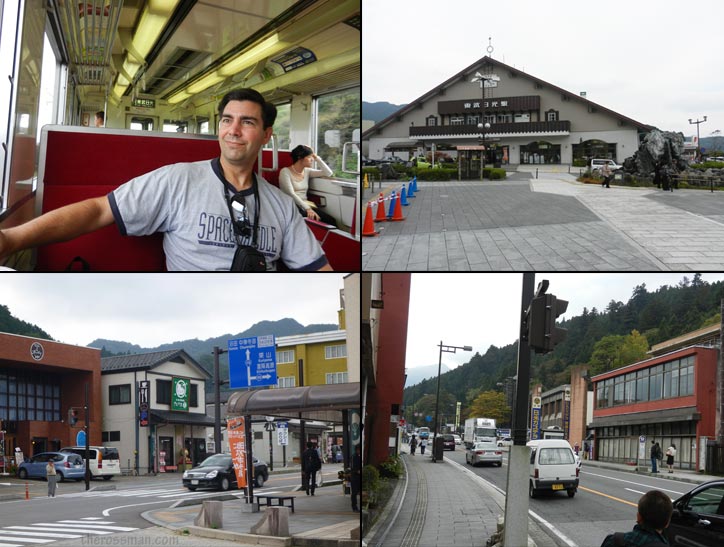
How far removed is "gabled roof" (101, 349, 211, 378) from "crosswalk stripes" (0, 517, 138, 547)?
2.91 ft

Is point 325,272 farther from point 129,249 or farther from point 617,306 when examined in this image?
point 617,306

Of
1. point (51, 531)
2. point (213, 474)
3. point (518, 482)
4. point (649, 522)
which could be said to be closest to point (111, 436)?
point (51, 531)

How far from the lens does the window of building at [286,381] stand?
165 inches

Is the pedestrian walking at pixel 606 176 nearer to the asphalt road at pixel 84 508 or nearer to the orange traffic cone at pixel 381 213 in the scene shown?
the orange traffic cone at pixel 381 213

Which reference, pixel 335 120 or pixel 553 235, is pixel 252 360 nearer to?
pixel 335 120

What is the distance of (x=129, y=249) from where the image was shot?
3.30m

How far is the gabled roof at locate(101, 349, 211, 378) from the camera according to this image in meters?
3.95

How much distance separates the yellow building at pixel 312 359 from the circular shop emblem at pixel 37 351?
1358mm

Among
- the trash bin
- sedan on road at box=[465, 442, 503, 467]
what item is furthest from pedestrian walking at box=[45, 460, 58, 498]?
sedan on road at box=[465, 442, 503, 467]

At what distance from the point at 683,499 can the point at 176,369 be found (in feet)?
10.8

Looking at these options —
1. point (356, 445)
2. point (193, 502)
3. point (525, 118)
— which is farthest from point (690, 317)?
point (525, 118)

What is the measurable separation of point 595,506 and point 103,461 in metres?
5.51

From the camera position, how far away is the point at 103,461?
3945 millimetres

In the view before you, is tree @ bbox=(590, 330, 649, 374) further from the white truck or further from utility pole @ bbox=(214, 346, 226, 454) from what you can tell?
the white truck
